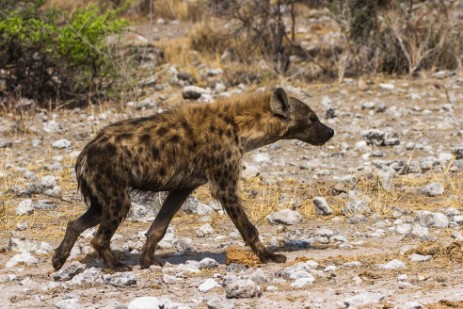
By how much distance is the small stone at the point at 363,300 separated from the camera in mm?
4949

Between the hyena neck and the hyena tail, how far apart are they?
1184 millimetres

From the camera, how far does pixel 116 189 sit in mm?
6098

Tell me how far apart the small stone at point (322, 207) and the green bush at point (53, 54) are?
20.3 ft

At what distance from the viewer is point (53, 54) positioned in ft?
45.6

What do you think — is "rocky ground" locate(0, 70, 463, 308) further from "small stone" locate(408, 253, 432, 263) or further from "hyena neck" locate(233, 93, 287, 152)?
"hyena neck" locate(233, 93, 287, 152)

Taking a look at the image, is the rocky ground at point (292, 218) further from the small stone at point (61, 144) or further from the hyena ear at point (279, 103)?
the hyena ear at point (279, 103)

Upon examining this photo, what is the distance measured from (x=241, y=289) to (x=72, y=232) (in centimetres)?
162

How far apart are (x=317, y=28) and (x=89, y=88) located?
23.5 ft

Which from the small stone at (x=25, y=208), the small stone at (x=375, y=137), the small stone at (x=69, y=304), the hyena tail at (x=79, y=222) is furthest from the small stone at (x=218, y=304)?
the small stone at (x=375, y=137)

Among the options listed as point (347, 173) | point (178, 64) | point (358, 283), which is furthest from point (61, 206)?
point (178, 64)

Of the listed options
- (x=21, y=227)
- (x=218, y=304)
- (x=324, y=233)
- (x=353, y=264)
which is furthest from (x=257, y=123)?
(x=21, y=227)

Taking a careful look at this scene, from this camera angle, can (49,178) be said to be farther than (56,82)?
No

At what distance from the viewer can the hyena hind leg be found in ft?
20.4

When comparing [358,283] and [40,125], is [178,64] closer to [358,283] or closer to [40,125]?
[40,125]
